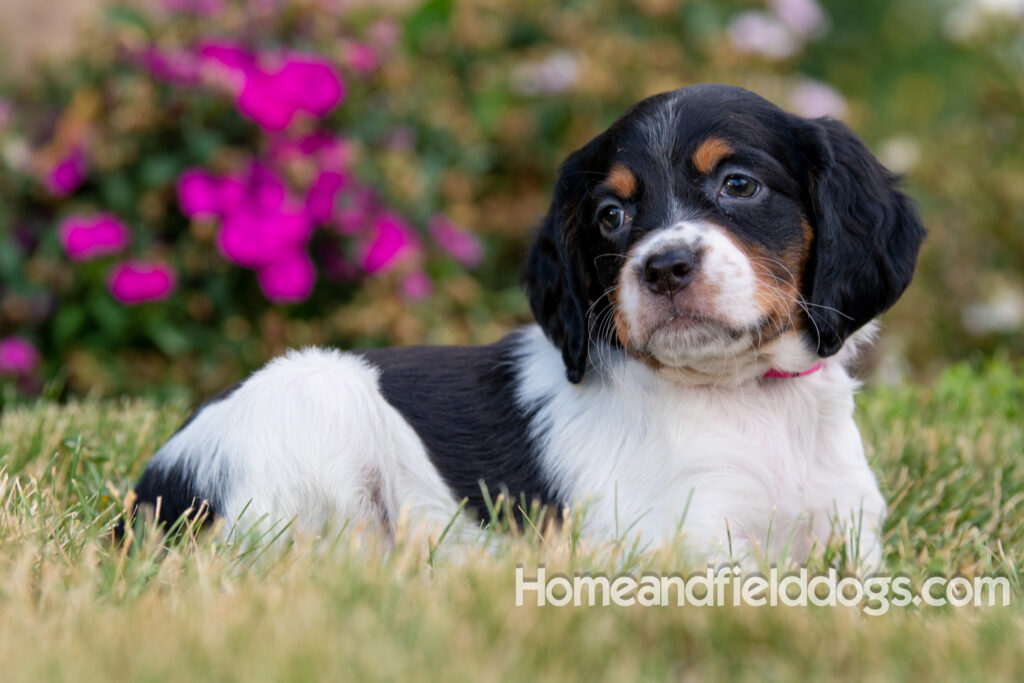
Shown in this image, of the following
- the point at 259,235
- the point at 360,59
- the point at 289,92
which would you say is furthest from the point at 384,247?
the point at 360,59

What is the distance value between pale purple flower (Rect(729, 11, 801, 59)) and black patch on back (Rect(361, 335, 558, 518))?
5.22 meters

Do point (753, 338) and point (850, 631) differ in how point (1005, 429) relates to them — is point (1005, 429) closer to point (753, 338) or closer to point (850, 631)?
point (753, 338)

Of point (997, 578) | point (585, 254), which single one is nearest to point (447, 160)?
point (585, 254)

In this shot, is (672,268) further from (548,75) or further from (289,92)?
(548,75)

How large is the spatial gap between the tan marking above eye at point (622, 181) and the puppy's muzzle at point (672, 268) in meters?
0.39

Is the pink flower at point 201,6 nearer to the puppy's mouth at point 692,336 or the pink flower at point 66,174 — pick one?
the pink flower at point 66,174

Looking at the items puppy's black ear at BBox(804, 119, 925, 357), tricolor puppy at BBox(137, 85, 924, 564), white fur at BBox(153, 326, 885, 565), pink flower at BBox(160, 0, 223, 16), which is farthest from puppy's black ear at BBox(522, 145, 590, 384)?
pink flower at BBox(160, 0, 223, 16)

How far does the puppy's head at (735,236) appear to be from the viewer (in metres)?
3.35

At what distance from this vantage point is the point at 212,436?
3.82 meters

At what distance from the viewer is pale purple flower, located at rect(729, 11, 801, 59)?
8609 mm

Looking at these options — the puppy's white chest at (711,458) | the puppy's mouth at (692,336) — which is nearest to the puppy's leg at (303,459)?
the puppy's white chest at (711,458)

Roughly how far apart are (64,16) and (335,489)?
8225mm

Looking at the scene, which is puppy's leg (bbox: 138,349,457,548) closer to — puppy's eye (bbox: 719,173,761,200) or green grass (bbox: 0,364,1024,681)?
green grass (bbox: 0,364,1024,681)

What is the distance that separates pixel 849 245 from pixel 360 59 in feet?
14.3
